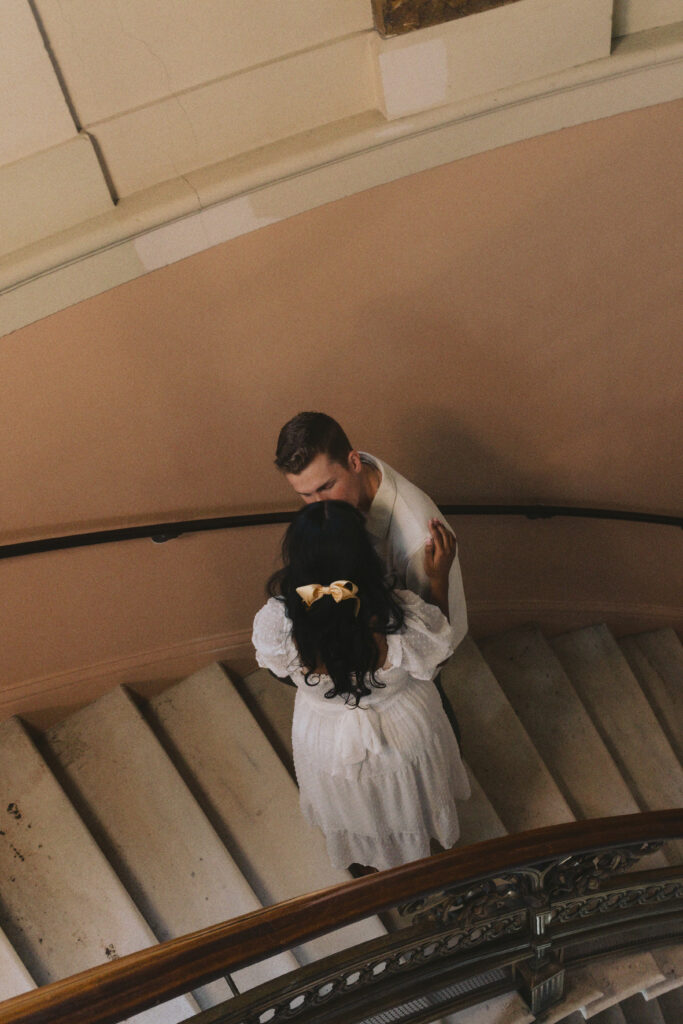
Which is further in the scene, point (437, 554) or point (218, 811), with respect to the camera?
point (218, 811)

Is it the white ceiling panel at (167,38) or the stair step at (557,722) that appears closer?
the white ceiling panel at (167,38)

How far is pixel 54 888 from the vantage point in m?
3.10

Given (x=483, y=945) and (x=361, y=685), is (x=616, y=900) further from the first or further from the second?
(x=361, y=685)

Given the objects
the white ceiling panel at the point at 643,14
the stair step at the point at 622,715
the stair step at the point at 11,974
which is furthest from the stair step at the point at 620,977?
the white ceiling panel at the point at 643,14

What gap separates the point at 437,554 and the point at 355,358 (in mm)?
1003

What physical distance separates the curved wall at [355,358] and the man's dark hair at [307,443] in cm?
63

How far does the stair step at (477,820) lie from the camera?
3.38 metres

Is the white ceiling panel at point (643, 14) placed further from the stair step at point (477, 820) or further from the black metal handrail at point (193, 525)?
the stair step at point (477, 820)

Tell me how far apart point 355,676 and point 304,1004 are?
0.81 m

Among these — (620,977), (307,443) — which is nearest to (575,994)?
(620,977)

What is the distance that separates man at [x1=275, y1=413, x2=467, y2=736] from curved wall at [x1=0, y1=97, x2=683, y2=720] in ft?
2.01

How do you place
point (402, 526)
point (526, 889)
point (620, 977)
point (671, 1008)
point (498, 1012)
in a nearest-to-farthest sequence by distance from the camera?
point (526, 889), point (402, 526), point (498, 1012), point (620, 977), point (671, 1008)

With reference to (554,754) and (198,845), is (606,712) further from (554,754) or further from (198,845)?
(198,845)

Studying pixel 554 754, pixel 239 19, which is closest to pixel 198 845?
pixel 554 754
